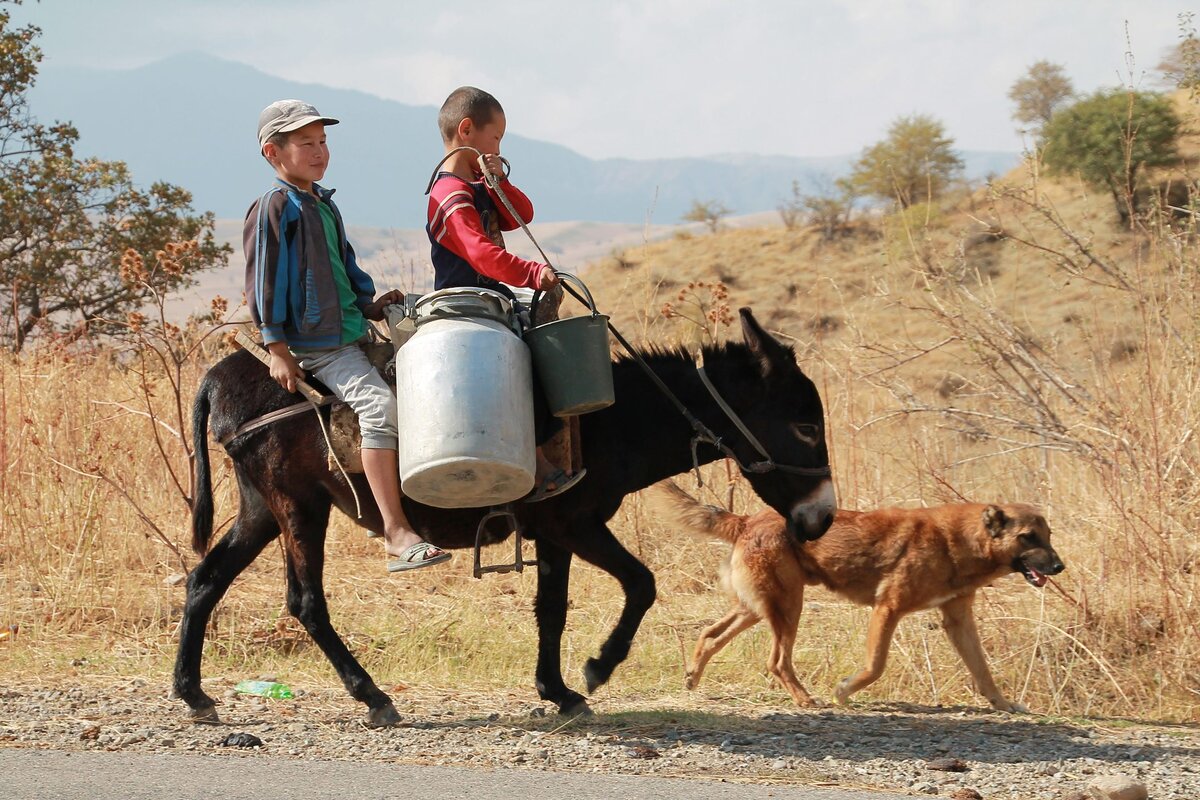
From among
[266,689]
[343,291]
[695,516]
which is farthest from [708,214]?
[343,291]

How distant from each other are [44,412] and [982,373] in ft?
25.2

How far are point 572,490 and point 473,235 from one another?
128 centimetres

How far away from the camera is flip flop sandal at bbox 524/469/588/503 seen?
5922 millimetres

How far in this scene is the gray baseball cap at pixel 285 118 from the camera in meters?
6.05

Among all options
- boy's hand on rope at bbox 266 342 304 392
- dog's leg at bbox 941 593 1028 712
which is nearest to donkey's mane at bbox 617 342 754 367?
boy's hand on rope at bbox 266 342 304 392

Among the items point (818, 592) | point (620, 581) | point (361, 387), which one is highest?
point (361, 387)

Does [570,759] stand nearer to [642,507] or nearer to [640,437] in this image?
[640,437]

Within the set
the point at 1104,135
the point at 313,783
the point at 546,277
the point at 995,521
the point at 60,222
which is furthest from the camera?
the point at 1104,135

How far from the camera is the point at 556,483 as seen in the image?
233 inches

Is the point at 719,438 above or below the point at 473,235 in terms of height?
below

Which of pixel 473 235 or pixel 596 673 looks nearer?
pixel 473 235

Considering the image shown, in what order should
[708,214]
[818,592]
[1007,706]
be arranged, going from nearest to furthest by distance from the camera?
[1007,706], [818,592], [708,214]

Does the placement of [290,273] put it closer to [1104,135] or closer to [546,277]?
[546,277]

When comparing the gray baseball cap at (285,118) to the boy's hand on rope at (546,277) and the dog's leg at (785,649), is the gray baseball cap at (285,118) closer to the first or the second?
the boy's hand on rope at (546,277)
